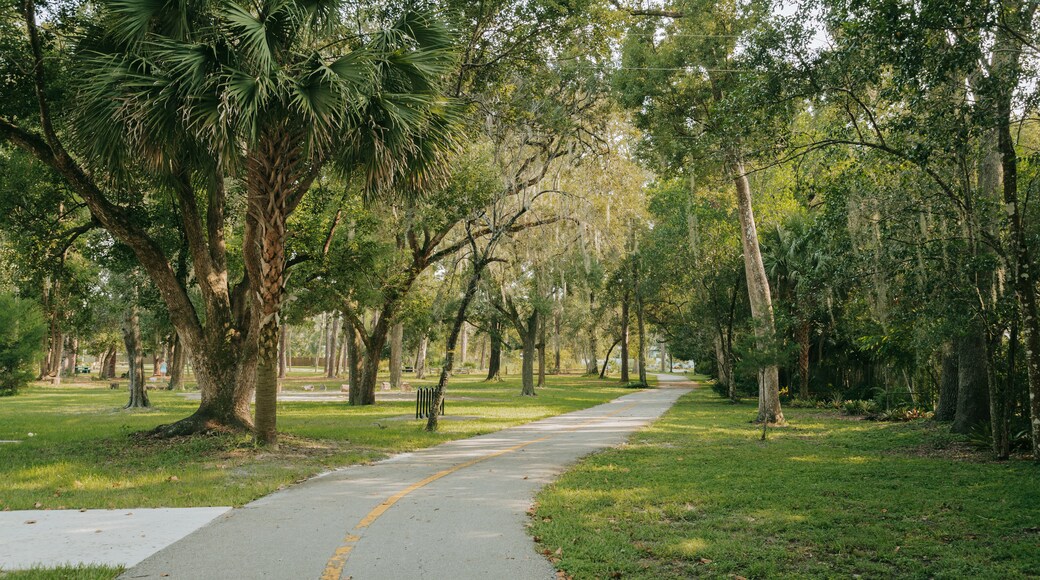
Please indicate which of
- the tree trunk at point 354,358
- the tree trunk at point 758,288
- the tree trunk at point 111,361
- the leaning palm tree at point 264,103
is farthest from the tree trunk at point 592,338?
the tree trunk at point 111,361

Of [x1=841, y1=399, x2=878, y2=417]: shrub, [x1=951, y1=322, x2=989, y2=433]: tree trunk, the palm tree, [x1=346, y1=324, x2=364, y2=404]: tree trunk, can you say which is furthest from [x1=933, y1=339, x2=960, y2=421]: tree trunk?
[x1=346, y1=324, x2=364, y2=404]: tree trunk

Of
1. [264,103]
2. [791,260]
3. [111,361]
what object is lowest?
[111,361]

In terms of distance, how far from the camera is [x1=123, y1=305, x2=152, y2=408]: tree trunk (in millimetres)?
23750

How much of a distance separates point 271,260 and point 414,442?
465 cm

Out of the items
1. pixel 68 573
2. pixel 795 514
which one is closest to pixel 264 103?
pixel 68 573

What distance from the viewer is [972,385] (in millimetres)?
13281

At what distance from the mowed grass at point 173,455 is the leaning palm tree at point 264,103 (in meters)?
1.26

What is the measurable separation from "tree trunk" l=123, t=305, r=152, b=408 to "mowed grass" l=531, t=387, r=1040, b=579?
1824cm

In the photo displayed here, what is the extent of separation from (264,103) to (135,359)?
17.3 m

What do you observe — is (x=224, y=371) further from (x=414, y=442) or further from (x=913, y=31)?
(x=913, y=31)

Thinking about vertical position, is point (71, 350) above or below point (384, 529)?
above

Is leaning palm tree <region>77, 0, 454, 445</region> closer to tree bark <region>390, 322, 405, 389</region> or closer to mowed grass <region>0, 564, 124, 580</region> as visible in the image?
mowed grass <region>0, 564, 124, 580</region>

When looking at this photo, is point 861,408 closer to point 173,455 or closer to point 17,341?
point 173,455

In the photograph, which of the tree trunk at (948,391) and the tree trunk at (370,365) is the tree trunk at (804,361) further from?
the tree trunk at (370,365)
